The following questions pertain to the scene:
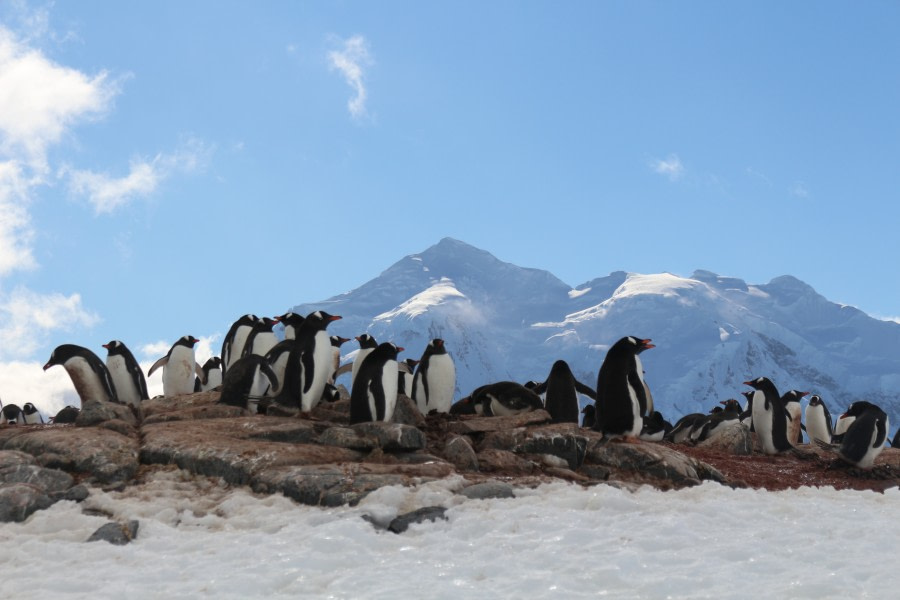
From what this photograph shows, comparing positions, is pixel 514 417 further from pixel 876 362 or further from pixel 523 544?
pixel 876 362

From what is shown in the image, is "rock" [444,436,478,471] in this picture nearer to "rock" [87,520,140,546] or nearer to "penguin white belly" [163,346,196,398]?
"rock" [87,520,140,546]

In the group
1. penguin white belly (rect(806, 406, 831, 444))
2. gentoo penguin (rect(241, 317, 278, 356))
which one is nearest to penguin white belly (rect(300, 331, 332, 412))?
gentoo penguin (rect(241, 317, 278, 356))

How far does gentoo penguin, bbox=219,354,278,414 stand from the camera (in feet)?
42.3

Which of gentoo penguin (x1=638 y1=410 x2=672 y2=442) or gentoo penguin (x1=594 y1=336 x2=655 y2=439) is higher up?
gentoo penguin (x1=594 y1=336 x2=655 y2=439)

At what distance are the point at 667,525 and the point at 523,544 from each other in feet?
4.61

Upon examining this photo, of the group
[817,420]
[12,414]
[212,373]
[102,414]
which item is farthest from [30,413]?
[817,420]

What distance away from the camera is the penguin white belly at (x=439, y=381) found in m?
14.7

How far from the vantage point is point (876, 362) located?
166 m

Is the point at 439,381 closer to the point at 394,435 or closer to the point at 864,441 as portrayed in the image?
the point at 394,435

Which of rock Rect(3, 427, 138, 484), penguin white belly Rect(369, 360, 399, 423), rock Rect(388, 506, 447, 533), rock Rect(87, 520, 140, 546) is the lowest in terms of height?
rock Rect(388, 506, 447, 533)

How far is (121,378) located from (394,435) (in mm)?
7589

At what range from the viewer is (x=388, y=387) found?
1169 centimetres

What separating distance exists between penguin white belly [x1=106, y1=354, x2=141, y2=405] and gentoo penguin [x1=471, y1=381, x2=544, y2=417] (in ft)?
20.4

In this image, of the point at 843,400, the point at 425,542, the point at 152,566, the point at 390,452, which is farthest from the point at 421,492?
the point at 843,400
